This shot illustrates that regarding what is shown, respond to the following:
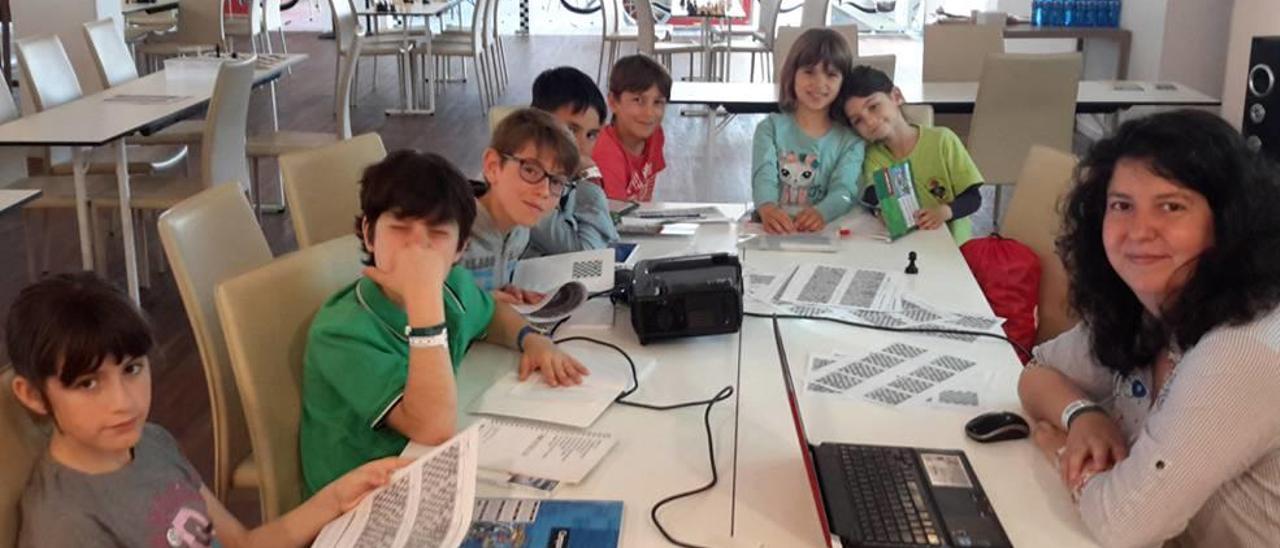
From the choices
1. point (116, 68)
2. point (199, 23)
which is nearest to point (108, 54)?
point (116, 68)

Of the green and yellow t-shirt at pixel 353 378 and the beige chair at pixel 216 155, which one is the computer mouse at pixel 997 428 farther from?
the beige chair at pixel 216 155

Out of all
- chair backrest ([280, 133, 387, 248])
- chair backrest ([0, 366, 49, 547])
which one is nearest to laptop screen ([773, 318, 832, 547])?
chair backrest ([0, 366, 49, 547])

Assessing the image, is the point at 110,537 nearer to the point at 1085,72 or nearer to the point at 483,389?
the point at 483,389

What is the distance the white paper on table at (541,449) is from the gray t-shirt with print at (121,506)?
389 mm

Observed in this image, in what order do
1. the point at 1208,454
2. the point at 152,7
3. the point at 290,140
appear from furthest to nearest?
the point at 152,7, the point at 290,140, the point at 1208,454

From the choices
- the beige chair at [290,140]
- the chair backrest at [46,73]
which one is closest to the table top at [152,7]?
the beige chair at [290,140]

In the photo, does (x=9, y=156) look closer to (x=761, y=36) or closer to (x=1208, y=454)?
(x=1208, y=454)

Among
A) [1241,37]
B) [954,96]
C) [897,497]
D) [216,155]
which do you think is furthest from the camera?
[1241,37]

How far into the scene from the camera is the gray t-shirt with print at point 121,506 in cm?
140

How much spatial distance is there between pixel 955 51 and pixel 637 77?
301 cm

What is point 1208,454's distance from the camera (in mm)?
1387

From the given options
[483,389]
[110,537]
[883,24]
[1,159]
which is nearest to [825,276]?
[483,389]

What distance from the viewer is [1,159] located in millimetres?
4699

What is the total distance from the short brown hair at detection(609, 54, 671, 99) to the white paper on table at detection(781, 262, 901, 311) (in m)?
0.86
